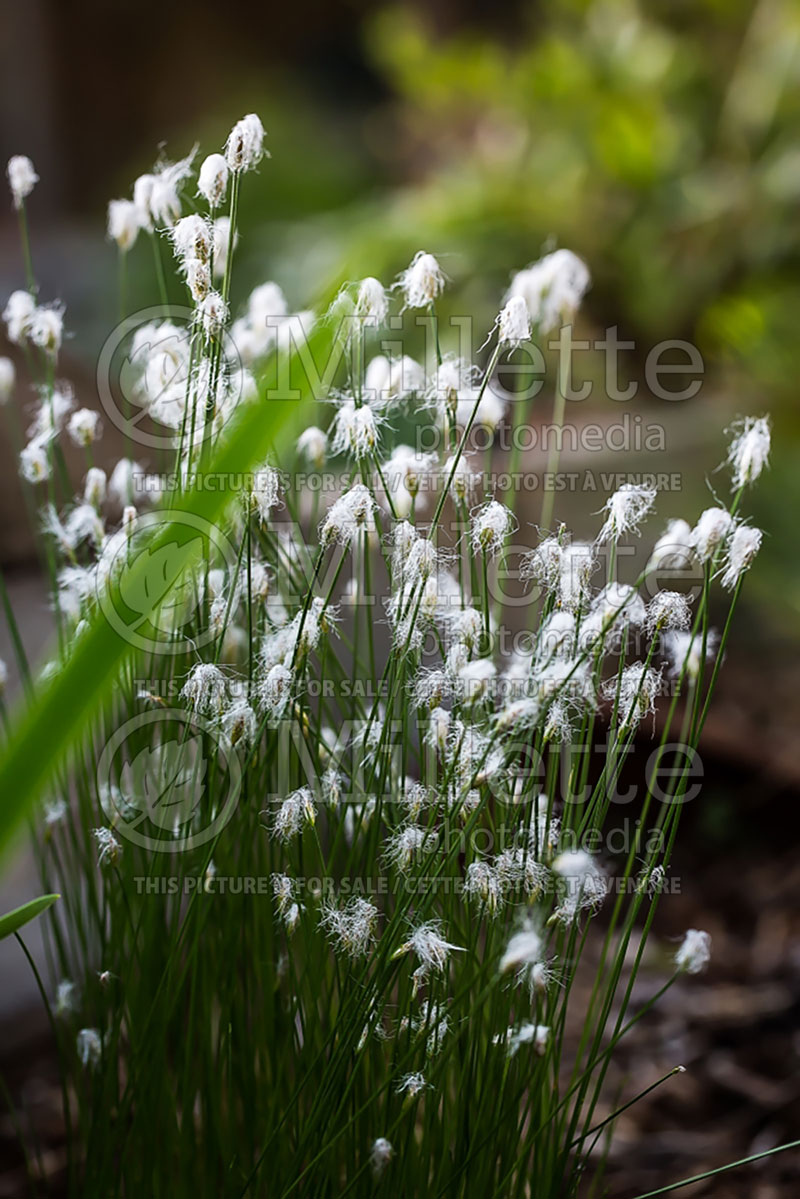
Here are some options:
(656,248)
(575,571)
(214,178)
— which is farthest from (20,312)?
(656,248)

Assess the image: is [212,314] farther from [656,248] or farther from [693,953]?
[656,248]

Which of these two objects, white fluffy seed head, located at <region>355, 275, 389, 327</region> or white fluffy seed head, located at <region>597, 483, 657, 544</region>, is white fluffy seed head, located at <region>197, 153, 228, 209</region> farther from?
white fluffy seed head, located at <region>597, 483, 657, 544</region>

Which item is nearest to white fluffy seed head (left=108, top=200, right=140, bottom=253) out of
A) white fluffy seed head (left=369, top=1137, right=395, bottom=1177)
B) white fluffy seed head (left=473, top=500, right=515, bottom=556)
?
white fluffy seed head (left=473, top=500, right=515, bottom=556)

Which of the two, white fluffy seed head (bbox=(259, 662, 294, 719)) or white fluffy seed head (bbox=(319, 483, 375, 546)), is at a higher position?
white fluffy seed head (bbox=(319, 483, 375, 546))

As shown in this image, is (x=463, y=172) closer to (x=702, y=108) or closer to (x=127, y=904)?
(x=702, y=108)

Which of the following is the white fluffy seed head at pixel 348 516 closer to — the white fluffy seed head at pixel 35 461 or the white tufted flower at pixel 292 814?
the white tufted flower at pixel 292 814

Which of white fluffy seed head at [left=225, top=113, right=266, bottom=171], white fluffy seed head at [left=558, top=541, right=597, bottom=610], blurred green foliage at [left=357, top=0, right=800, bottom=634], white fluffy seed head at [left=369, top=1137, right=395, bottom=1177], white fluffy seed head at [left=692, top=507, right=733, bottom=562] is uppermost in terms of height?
blurred green foliage at [left=357, top=0, right=800, bottom=634]
